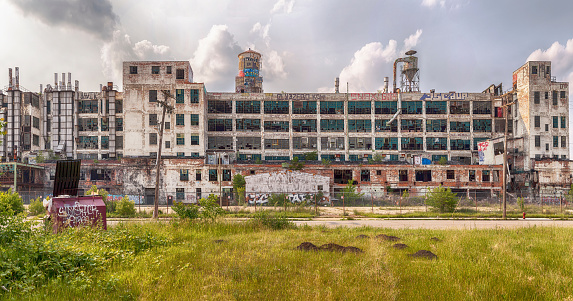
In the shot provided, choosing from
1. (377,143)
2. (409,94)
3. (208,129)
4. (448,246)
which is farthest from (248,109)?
(448,246)

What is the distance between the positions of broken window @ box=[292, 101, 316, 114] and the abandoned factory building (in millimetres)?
179

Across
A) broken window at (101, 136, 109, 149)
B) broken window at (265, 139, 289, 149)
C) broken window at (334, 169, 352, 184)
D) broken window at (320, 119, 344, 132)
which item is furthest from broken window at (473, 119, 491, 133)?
broken window at (101, 136, 109, 149)

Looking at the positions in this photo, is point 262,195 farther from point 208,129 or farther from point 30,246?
point 30,246

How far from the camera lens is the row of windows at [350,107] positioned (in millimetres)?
53875

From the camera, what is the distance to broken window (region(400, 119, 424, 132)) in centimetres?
5378

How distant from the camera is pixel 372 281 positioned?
723 centimetres

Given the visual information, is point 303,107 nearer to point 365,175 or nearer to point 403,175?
point 365,175

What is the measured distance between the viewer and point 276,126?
53.8 meters

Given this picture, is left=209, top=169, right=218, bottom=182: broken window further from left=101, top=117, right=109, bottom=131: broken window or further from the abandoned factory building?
left=101, top=117, right=109, bottom=131: broken window

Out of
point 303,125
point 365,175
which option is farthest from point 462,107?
point 303,125

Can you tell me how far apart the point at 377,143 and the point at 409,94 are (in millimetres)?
10106

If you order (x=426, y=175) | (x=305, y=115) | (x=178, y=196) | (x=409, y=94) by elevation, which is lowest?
(x=178, y=196)

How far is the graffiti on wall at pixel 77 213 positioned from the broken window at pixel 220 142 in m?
40.5

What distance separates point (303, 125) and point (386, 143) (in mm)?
14647
